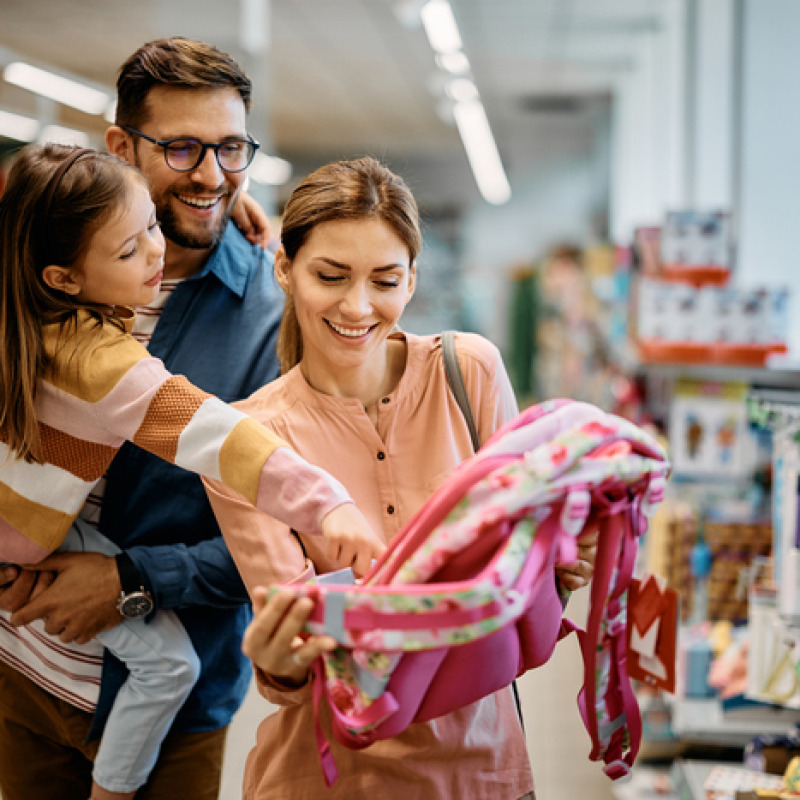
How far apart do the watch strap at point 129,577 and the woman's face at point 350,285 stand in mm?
542

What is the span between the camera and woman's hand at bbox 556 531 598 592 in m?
1.37

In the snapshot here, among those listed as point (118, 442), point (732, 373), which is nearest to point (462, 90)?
point (732, 373)

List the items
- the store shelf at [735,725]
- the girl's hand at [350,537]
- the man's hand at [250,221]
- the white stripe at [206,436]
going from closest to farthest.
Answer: the girl's hand at [350,537] < the white stripe at [206,436] < the man's hand at [250,221] < the store shelf at [735,725]

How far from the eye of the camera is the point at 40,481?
1.53m

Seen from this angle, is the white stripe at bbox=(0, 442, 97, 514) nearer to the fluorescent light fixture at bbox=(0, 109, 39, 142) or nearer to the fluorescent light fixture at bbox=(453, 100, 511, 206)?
the fluorescent light fixture at bbox=(0, 109, 39, 142)

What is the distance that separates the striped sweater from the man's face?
0.30 metres

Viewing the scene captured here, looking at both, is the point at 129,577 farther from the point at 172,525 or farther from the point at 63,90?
the point at 63,90

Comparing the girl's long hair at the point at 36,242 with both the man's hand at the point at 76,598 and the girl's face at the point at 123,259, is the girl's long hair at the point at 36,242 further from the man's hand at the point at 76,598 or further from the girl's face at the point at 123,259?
the man's hand at the point at 76,598

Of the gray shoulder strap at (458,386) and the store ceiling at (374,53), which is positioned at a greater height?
the store ceiling at (374,53)

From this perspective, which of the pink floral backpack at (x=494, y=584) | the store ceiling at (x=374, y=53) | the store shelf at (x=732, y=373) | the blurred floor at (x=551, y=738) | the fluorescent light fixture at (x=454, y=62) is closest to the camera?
the pink floral backpack at (x=494, y=584)

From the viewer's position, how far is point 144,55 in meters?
1.76

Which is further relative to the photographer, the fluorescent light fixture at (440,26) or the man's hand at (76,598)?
the fluorescent light fixture at (440,26)

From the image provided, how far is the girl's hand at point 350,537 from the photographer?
1.20m

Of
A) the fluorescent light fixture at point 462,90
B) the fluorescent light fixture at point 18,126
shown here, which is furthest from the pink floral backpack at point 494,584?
the fluorescent light fixture at point 462,90
